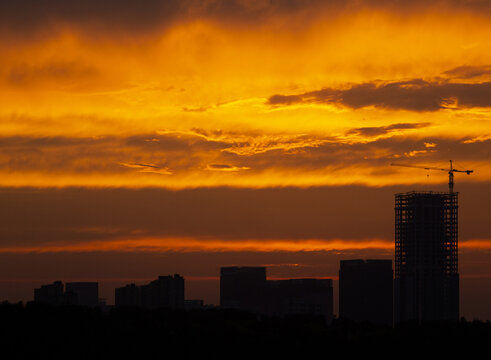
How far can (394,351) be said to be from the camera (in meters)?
133

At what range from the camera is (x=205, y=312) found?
5896 inches

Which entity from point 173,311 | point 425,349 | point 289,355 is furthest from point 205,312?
point 425,349

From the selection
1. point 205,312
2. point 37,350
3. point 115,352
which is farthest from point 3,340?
point 205,312

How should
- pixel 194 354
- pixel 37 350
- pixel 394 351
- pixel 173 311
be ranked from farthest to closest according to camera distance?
1. pixel 173 311
2. pixel 394 351
3. pixel 194 354
4. pixel 37 350

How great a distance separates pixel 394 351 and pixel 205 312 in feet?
108

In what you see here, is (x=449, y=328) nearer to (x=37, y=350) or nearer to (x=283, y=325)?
(x=283, y=325)

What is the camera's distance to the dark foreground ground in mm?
115438

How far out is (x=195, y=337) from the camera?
406 ft

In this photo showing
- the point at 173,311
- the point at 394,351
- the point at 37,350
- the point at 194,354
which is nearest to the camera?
the point at 37,350

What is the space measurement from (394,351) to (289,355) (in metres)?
16.7

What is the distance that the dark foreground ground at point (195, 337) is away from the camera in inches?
4545

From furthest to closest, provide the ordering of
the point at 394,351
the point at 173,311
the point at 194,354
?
1. the point at 173,311
2. the point at 394,351
3. the point at 194,354

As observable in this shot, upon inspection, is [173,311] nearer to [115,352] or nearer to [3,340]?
[115,352]

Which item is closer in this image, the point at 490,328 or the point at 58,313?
the point at 58,313
